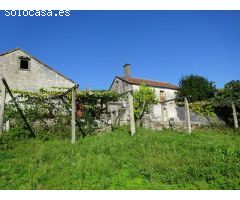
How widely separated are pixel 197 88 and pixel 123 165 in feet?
93.0

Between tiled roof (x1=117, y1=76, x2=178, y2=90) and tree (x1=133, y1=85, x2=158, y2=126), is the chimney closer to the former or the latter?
tiled roof (x1=117, y1=76, x2=178, y2=90)

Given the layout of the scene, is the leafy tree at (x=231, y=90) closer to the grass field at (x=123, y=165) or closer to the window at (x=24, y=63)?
the window at (x=24, y=63)

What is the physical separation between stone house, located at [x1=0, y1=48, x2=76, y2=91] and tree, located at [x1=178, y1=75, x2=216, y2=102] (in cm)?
1548

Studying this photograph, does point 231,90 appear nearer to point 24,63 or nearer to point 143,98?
point 143,98

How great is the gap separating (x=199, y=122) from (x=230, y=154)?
17.9 m

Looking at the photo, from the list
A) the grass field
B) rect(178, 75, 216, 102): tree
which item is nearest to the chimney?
rect(178, 75, 216, 102): tree

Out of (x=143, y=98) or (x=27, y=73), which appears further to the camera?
(x=143, y=98)

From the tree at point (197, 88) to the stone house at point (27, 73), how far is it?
15.5m

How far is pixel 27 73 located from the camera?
2638 cm

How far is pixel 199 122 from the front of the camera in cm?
2758

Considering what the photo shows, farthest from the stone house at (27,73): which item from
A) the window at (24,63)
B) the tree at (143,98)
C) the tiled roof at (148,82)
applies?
the tiled roof at (148,82)

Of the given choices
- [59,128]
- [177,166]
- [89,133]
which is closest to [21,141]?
[59,128]

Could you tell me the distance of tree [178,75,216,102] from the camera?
3544 cm

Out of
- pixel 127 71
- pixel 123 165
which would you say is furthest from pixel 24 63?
pixel 123 165
